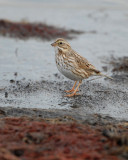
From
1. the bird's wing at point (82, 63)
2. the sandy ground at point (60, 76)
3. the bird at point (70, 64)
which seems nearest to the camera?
the sandy ground at point (60, 76)

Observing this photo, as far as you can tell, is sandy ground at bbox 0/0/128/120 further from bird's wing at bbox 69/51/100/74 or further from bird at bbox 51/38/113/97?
bird's wing at bbox 69/51/100/74

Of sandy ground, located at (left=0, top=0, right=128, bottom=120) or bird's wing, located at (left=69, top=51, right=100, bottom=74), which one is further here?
bird's wing, located at (left=69, top=51, right=100, bottom=74)

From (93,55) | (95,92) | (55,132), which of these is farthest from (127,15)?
(55,132)

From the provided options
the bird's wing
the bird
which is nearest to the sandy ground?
the bird

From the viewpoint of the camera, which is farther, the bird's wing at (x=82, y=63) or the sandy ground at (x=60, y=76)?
the bird's wing at (x=82, y=63)

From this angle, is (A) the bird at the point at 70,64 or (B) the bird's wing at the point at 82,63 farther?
(B) the bird's wing at the point at 82,63

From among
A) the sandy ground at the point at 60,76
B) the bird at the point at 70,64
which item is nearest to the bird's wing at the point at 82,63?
the bird at the point at 70,64

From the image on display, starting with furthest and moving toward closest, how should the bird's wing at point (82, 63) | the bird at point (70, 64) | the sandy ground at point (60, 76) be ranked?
the bird's wing at point (82, 63), the bird at point (70, 64), the sandy ground at point (60, 76)

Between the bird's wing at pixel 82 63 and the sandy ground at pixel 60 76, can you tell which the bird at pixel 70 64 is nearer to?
the bird's wing at pixel 82 63

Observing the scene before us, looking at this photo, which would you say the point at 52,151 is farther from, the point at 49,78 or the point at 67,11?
the point at 67,11

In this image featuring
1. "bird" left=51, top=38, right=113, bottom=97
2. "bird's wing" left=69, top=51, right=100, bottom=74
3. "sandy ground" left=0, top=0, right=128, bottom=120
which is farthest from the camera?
"bird's wing" left=69, top=51, right=100, bottom=74

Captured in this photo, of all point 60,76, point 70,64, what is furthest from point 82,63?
point 60,76

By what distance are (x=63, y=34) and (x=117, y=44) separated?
121 inches

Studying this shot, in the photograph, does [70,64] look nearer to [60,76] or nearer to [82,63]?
[82,63]
